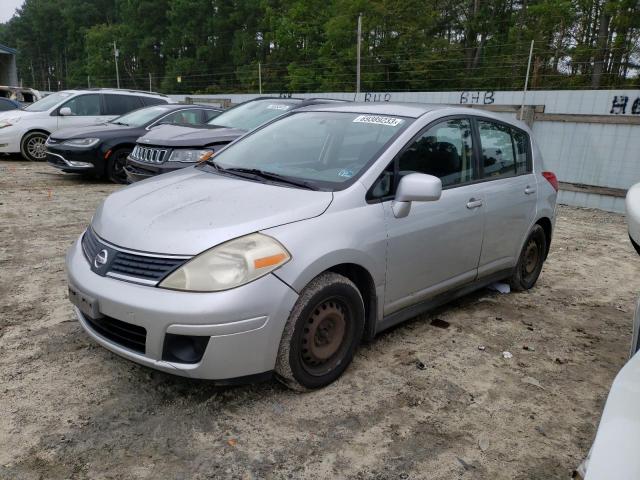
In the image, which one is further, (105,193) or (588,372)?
(105,193)

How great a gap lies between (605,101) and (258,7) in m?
41.7

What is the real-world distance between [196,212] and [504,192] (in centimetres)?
250

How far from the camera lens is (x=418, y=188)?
9.93 feet

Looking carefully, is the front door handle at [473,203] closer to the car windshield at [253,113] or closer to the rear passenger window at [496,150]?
the rear passenger window at [496,150]

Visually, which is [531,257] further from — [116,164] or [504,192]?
[116,164]

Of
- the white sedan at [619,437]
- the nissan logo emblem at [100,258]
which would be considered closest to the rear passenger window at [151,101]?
the nissan logo emblem at [100,258]

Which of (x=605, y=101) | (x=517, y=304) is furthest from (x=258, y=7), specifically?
(x=517, y=304)

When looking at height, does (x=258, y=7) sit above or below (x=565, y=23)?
above

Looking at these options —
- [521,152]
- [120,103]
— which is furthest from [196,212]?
[120,103]

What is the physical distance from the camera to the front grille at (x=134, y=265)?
2.52m

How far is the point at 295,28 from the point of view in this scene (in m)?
33.8

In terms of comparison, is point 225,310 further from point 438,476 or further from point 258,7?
point 258,7

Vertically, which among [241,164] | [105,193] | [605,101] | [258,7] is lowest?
[105,193]

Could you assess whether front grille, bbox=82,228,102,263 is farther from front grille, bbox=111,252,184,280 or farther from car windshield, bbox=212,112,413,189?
car windshield, bbox=212,112,413,189
